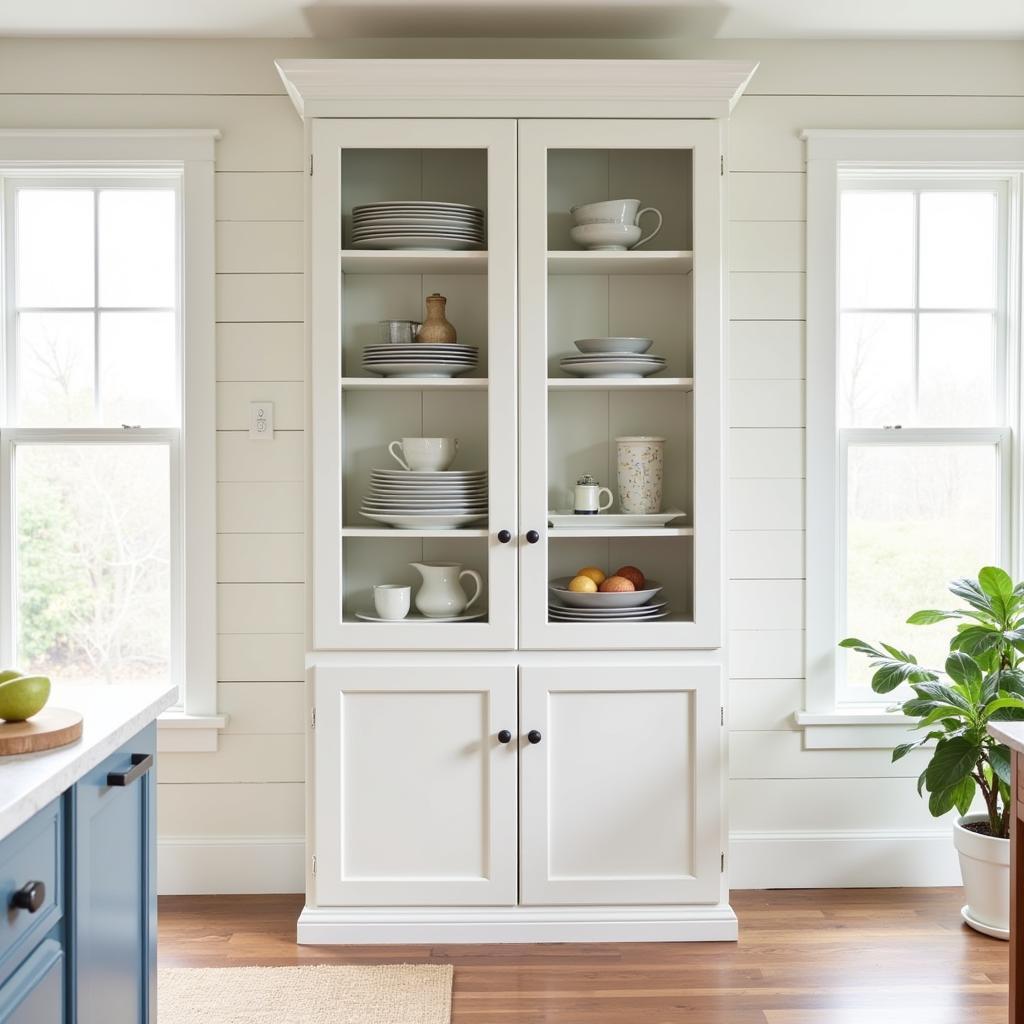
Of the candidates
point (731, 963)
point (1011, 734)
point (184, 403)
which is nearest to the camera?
point (1011, 734)

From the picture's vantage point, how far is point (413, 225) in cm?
265

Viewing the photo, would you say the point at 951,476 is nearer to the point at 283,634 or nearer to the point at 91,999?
the point at 283,634

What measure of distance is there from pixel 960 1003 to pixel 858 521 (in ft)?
4.42

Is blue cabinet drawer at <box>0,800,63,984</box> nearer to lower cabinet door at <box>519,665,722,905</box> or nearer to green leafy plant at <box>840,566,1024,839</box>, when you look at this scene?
lower cabinet door at <box>519,665,722,905</box>

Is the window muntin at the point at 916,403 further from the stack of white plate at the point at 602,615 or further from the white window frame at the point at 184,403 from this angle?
the white window frame at the point at 184,403

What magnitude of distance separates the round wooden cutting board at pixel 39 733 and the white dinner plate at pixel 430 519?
1221mm

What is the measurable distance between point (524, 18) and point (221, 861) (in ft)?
8.61

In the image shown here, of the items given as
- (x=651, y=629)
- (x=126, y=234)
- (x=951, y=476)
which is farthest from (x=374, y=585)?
(x=951, y=476)

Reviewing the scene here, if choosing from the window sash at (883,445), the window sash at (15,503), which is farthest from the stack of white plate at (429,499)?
the window sash at (883,445)

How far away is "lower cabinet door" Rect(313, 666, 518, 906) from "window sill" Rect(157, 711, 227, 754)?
0.48 m

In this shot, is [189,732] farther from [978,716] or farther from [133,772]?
[978,716]

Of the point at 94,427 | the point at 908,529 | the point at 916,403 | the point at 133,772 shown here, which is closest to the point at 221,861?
the point at 94,427

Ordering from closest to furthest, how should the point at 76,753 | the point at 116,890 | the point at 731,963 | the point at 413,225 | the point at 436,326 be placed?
1. the point at 76,753
2. the point at 116,890
3. the point at 731,963
4. the point at 413,225
5. the point at 436,326

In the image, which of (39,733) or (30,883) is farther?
(39,733)
